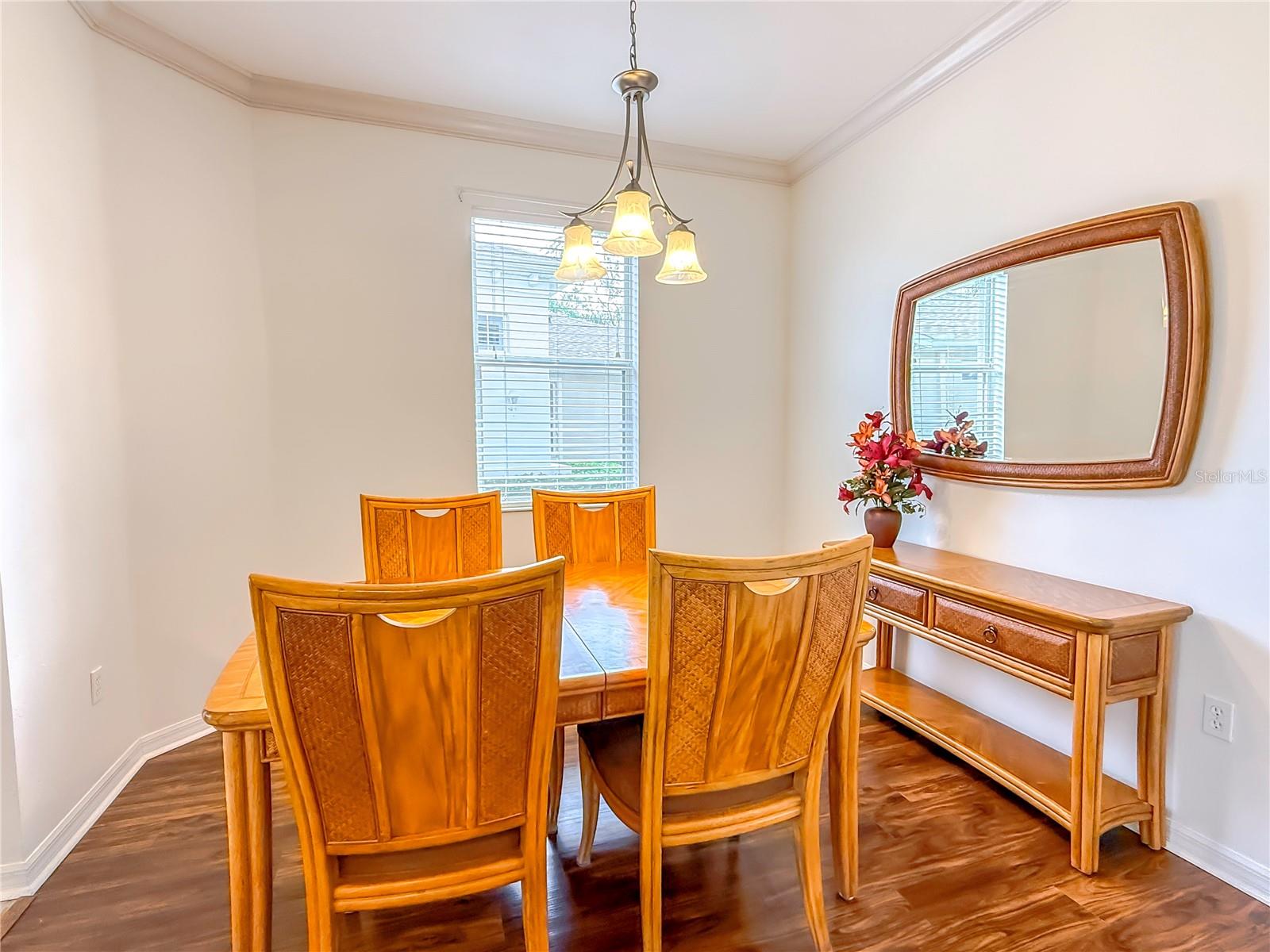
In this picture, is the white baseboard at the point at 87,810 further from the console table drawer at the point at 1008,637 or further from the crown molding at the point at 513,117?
the console table drawer at the point at 1008,637

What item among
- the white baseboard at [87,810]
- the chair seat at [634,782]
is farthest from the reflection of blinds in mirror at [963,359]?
the white baseboard at [87,810]

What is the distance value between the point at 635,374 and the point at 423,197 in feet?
4.25

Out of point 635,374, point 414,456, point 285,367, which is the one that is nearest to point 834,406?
point 635,374

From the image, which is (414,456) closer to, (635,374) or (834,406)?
(635,374)

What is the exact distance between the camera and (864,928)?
1.57 m

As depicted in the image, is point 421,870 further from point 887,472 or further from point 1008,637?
point 887,472

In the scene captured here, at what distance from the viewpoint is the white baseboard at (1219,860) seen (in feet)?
5.53

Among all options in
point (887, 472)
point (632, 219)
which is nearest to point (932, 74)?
point (887, 472)

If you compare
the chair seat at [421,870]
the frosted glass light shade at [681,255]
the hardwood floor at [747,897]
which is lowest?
the hardwood floor at [747,897]

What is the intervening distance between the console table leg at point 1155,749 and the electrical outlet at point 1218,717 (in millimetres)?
89

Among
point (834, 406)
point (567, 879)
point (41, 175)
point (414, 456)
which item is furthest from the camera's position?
point (834, 406)

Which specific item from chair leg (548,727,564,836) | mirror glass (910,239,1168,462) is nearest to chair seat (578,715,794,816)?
chair leg (548,727,564,836)

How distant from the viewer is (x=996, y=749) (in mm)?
2207

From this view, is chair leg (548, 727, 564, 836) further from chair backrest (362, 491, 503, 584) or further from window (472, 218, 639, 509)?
window (472, 218, 639, 509)
